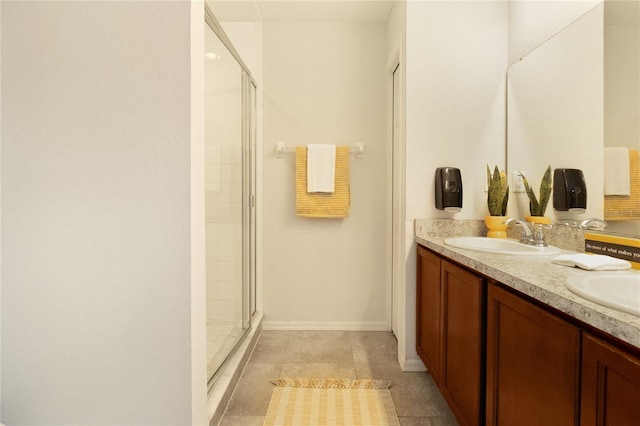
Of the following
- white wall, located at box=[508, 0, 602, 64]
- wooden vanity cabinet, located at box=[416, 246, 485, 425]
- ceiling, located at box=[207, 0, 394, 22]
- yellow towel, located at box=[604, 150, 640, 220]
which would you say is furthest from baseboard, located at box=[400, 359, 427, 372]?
ceiling, located at box=[207, 0, 394, 22]

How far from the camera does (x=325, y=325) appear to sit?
107 inches

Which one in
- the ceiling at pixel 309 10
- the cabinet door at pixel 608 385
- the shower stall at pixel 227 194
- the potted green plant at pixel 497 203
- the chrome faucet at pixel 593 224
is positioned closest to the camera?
the cabinet door at pixel 608 385

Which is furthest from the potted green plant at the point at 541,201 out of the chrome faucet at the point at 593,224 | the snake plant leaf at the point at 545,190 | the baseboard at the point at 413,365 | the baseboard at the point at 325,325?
the baseboard at the point at 325,325

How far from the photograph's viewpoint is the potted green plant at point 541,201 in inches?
67.1

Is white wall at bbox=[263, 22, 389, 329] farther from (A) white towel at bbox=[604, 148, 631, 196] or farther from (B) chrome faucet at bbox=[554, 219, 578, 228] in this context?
(A) white towel at bbox=[604, 148, 631, 196]

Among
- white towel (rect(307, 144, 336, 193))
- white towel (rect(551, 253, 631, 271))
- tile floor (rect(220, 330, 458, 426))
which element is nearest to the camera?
white towel (rect(551, 253, 631, 271))

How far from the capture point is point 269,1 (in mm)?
2396

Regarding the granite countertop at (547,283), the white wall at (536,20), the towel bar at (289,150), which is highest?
the white wall at (536,20)

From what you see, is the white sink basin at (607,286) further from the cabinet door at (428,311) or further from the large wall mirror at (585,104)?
the cabinet door at (428,311)

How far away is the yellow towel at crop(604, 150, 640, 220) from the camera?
122cm

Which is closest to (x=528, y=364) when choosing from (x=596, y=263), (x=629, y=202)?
(x=596, y=263)

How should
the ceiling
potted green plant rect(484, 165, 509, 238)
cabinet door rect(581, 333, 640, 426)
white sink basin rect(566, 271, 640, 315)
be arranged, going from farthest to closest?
the ceiling
potted green plant rect(484, 165, 509, 238)
white sink basin rect(566, 271, 640, 315)
cabinet door rect(581, 333, 640, 426)

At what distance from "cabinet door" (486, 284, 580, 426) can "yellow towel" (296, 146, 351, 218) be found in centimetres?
154

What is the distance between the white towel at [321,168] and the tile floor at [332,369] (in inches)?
42.8
